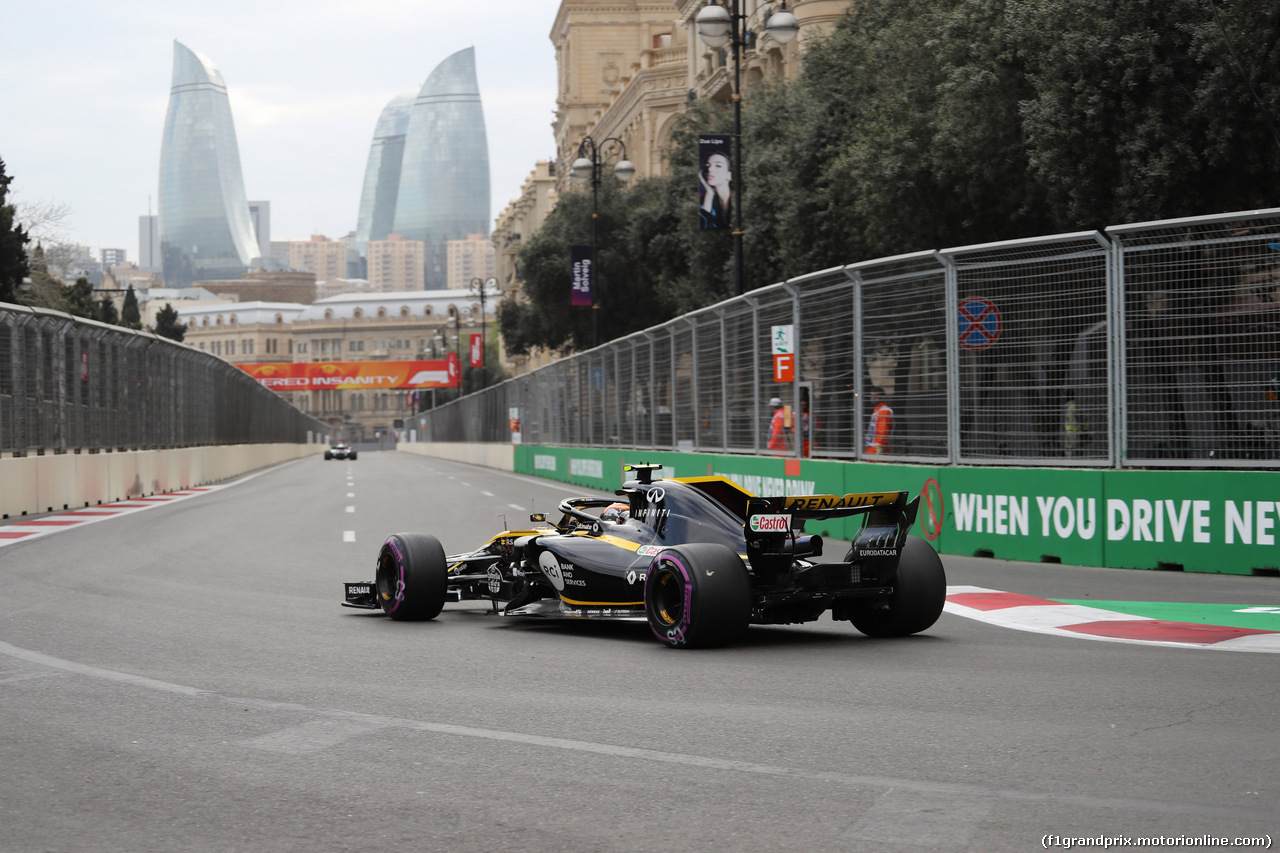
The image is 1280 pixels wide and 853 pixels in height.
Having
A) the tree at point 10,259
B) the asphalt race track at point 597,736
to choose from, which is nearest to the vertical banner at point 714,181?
the asphalt race track at point 597,736

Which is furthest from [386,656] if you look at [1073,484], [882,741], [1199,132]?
[1199,132]

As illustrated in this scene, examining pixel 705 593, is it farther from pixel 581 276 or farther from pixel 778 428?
pixel 581 276

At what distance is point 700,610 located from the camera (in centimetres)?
805

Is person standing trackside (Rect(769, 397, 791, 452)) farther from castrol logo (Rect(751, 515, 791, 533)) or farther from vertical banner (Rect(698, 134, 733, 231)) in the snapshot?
castrol logo (Rect(751, 515, 791, 533))

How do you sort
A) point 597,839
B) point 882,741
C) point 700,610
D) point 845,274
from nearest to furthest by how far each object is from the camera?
point 597,839 → point 882,741 → point 700,610 → point 845,274

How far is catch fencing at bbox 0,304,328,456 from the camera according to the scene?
22.5 m

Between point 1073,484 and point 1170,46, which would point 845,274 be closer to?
point 1073,484

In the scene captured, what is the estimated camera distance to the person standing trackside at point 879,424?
16172 mm

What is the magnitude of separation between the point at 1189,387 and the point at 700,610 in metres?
6.44

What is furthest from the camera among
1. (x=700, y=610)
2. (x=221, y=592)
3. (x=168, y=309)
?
(x=168, y=309)

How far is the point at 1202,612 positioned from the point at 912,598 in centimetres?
261

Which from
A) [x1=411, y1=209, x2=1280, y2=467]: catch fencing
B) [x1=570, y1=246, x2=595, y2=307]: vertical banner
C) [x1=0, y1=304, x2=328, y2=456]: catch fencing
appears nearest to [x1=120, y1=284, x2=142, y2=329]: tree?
[x1=0, y1=304, x2=328, y2=456]: catch fencing

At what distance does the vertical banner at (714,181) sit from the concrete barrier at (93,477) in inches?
477

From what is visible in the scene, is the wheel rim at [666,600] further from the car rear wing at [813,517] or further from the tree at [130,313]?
the tree at [130,313]
